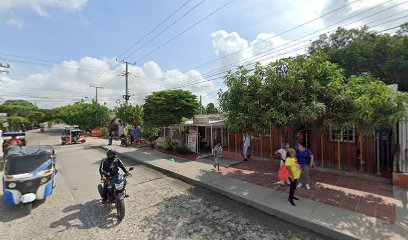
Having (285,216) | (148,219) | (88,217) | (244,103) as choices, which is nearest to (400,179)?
(285,216)

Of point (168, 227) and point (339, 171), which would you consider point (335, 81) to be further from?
point (168, 227)

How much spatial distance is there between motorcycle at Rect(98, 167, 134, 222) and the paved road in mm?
253

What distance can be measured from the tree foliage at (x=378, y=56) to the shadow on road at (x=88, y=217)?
14471 millimetres

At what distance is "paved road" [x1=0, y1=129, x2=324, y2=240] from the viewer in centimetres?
416

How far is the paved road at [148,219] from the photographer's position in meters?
4.16

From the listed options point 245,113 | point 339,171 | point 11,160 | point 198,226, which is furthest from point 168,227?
point 339,171

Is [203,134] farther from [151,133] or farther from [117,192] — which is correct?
[117,192]

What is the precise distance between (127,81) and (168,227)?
23.5 m

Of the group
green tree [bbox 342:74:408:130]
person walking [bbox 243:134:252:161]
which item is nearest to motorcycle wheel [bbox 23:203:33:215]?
person walking [bbox 243:134:252:161]

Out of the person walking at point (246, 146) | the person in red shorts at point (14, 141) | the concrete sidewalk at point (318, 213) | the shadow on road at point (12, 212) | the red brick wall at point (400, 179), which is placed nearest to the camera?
the concrete sidewalk at point (318, 213)

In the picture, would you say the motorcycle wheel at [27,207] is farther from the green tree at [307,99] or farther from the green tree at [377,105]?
the green tree at [377,105]

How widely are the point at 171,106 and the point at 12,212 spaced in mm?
9593

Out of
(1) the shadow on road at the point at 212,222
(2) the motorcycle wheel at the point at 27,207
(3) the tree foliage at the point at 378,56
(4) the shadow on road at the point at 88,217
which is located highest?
(3) the tree foliage at the point at 378,56

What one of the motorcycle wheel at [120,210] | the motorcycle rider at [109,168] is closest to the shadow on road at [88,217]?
the motorcycle wheel at [120,210]
